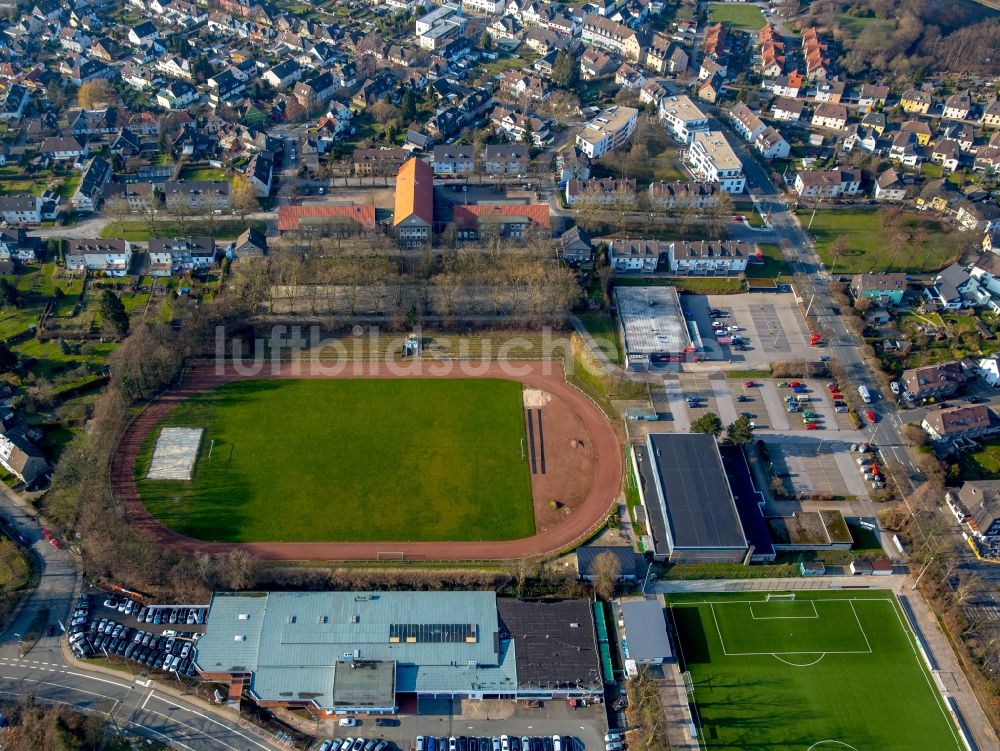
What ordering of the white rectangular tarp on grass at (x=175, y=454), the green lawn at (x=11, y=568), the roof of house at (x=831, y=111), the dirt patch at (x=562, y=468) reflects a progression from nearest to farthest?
the green lawn at (x=11, y=568) → the dirt patch at (x=562, y=468) → the white rectangular tarp on grass at (x=175, y=454) → the roof of house at (x=831, y=111)

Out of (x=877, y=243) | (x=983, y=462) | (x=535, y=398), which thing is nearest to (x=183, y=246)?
(x=535, y=398)

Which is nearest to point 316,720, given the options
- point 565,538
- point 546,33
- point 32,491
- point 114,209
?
point 565,538

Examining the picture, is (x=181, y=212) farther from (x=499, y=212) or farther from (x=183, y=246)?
(x=499, y=212)

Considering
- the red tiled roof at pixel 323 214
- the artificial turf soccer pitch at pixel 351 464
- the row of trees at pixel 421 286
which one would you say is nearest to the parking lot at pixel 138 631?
the artificial turf soccer pitch at pixel 351 464

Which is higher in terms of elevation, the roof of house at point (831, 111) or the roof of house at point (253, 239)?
the roof of house at point (831, 111)

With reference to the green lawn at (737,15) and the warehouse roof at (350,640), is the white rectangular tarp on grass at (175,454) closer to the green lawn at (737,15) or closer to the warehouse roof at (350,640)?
the warehouse roof at (350,640)

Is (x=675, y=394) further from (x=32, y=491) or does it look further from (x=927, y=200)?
(x=32, y=491)

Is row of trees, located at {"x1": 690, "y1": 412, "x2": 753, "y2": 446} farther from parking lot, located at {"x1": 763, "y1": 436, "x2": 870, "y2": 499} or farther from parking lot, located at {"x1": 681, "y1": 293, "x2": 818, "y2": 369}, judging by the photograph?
parking lot, located at {"x1": 681, "y1": 293, "x2": 818, "y2": 369}

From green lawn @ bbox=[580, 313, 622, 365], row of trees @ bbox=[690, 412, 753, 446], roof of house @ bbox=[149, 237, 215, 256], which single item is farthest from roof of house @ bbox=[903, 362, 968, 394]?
roof of house @ bbox=[149, 237, 215, 256]
